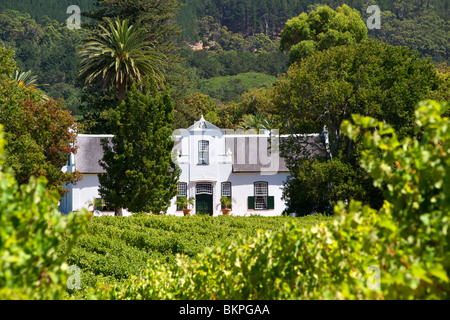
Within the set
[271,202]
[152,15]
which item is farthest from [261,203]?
[152,15]

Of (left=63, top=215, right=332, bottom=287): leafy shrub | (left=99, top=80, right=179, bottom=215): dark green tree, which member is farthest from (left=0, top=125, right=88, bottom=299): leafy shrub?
(left=99, top=80, right=179, bottom=215): dark green tree

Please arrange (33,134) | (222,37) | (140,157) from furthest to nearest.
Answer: (222,37) → (33,134) → (140,157)

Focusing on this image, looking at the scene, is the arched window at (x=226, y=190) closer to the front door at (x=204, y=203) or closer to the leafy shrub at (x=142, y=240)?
the front door at (x=204, y=203)

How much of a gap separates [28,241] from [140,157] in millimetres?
22105

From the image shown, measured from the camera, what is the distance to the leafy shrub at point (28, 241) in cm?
349

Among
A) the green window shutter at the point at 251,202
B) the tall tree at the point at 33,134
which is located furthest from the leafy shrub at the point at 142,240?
the green window shutter at the point at 251,202

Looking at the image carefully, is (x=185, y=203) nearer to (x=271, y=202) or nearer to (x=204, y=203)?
(x=204, y=203)

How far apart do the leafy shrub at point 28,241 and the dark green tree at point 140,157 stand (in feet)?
69.8

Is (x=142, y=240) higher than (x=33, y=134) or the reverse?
the reverse

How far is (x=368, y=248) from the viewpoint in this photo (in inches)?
150

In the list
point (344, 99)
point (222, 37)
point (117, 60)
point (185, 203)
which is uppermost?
point (222, 37)
